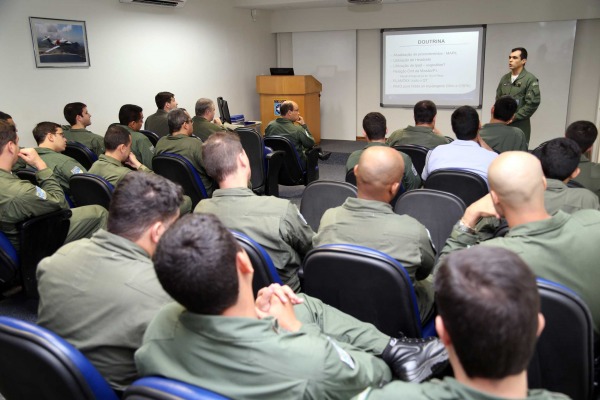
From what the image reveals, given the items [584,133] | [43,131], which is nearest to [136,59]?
[43,131]

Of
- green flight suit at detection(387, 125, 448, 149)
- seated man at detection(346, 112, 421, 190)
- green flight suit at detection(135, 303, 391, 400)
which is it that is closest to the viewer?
green flight suit at detection(135, 303, 391, 400)

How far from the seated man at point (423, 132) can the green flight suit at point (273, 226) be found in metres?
2.43

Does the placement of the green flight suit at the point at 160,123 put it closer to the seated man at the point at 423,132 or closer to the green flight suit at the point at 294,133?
the green flight suit at the point at 294,133

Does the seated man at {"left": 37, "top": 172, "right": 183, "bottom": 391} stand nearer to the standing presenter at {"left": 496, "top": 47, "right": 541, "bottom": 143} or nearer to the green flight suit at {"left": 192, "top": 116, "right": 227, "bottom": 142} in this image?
the green flight suit at {"left": 192, "top": 116, "right": 227, "bottom": 142}

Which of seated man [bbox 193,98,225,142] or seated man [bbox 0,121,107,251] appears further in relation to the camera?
seated man [bbox 193,98,225,142]

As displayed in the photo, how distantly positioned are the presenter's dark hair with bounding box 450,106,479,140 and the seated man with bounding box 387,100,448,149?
2.38 feet

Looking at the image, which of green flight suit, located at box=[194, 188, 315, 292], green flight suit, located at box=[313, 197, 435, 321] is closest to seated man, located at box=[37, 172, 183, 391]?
green flight suit, located at box=[194, 188, 315, 292]

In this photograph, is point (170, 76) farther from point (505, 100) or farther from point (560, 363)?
point (560, 363)

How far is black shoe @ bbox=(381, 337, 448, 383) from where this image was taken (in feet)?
4.63

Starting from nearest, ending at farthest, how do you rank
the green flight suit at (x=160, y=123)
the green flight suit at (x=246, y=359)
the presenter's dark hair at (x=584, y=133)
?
the green flight suit at (x=246, y=359) < the presenter's dark hair at (x=584, y=133) < the green flight suit at (x=160, y=123)

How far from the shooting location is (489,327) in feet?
2.61

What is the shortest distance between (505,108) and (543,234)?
3197 millimetres

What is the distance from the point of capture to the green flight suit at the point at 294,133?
5590 millimetres

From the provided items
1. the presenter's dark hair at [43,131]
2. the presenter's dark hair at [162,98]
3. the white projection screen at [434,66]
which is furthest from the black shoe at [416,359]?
the white projection screen at [434,66]
